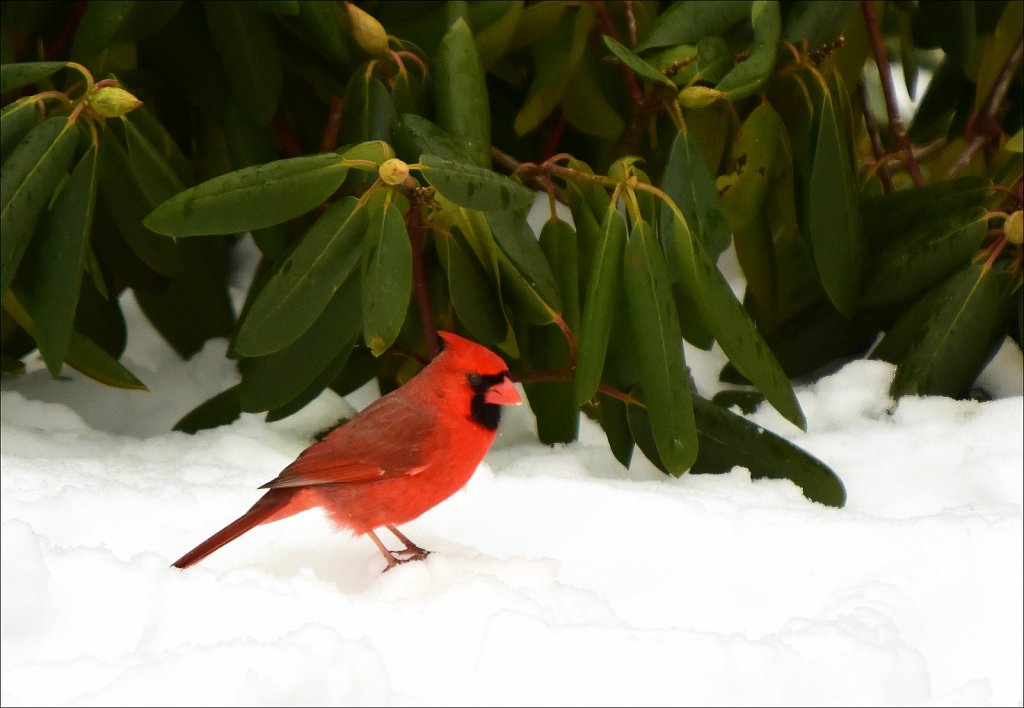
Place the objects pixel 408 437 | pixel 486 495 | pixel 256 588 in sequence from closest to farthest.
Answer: pixel 256 588 → pixel 408 437 → pixel 486 495

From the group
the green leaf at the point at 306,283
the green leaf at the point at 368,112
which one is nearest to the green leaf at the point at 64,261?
the green leaf at the point at 306,283

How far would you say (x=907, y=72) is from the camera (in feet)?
9.61

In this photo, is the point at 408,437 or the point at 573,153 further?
the point at 573,153

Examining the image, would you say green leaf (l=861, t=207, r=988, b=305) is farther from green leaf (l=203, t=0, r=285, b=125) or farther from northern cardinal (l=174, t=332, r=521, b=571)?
green leaf (l=203, t=0, r=285, b=125)

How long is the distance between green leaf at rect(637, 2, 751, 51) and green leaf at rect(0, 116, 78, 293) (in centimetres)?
96

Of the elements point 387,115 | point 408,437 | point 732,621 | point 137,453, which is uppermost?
point 387,115

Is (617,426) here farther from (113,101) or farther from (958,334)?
(113,101)

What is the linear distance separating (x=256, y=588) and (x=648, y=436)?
0.80 meters

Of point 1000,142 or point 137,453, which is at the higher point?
point 1000,142

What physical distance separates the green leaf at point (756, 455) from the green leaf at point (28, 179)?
107 centimetres

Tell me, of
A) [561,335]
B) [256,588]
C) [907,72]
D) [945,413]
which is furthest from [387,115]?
[907,72]

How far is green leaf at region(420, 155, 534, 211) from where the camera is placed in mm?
1779

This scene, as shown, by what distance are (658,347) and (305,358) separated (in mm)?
561

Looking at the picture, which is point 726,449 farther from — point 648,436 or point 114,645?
point 114,645
